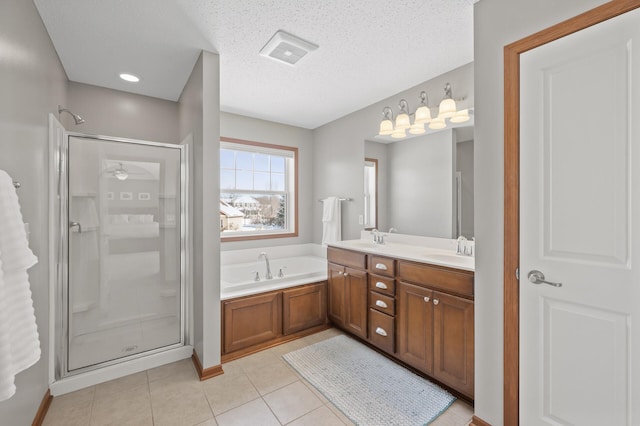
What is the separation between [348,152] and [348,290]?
5.56 feet

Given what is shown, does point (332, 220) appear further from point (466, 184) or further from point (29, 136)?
point (29, 136)

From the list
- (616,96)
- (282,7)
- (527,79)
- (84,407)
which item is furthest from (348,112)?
(84,407)

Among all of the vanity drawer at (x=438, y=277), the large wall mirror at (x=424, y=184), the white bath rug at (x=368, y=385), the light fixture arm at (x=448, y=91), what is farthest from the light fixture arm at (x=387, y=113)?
the white bath rug at (x=368, y=385)

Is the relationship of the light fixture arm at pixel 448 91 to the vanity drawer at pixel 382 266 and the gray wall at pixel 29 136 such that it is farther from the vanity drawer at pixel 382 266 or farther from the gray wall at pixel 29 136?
the gray wall at pixel 29 136

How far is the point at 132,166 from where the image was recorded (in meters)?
2.32

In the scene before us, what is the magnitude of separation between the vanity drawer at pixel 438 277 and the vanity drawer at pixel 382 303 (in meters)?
0.23

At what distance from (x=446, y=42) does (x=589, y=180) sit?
1.34m

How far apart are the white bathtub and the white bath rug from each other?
2.12 ft

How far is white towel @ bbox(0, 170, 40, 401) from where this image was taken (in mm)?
940

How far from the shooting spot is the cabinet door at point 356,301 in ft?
8.32

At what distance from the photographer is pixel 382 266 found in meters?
2.34

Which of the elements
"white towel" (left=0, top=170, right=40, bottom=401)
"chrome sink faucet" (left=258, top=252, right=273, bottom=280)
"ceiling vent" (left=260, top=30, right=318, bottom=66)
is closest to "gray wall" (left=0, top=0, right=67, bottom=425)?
"white towel" (left=0, top=170, right=40, bottom=401)

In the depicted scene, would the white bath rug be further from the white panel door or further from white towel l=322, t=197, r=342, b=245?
white towel l=322, t=197, r=342, b=245

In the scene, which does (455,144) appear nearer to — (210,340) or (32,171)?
(210,340)
